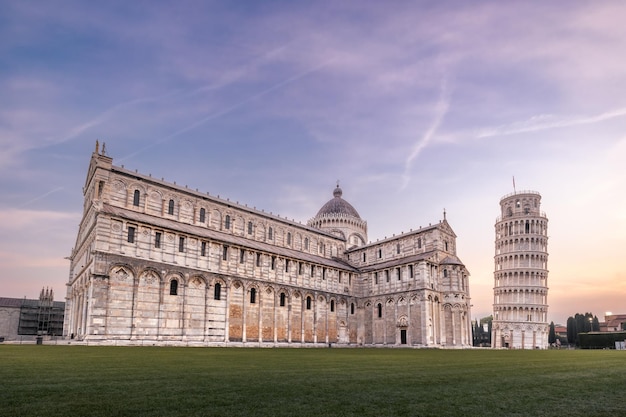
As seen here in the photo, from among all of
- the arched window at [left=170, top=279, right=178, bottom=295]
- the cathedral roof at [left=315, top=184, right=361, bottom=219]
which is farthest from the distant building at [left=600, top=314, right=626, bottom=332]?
the arched window at [left=170, top=279, right=178, bottom=295]

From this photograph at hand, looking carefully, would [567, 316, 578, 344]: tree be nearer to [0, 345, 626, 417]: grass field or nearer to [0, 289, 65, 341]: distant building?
[0, 345, 626, 417]: grass field

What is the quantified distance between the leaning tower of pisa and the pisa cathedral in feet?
114

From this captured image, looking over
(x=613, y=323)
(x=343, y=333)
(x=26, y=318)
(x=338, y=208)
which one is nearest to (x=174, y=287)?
(x=343, y=333)

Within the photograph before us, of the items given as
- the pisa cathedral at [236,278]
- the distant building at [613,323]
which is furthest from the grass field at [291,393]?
the distant building at [613,323]

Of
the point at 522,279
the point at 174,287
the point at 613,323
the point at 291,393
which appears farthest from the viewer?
the point at 613,323

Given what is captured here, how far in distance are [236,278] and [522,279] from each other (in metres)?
65.8

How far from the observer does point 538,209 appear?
307ft

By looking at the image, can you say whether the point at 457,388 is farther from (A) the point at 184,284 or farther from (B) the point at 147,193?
(B) the point at 147,193

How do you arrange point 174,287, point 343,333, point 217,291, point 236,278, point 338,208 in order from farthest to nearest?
point 338,208 → point 343,333 → point 236,278 → point 217,291 → point 174,287

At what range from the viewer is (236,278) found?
49.2 m

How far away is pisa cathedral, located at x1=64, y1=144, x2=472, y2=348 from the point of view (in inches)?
1597

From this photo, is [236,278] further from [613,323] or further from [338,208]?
[613,323]

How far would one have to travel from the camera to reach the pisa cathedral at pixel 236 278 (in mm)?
40562

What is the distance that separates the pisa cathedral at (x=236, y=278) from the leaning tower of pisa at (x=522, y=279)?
114 ft
